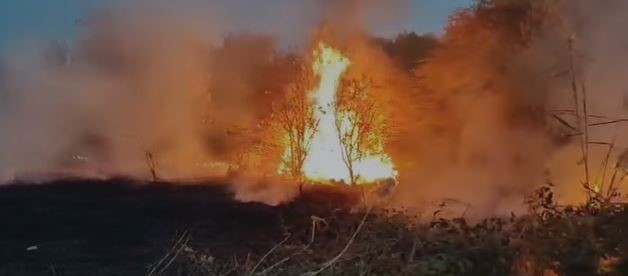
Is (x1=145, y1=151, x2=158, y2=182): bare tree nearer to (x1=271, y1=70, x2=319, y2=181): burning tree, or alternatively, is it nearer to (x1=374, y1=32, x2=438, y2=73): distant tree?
(x1=271, y1=70, x2=319, y2=181): burning tree

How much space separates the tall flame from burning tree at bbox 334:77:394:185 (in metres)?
0.26

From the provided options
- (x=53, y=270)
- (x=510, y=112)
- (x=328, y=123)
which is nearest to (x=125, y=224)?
(x=53, y=270)

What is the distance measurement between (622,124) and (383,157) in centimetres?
1229

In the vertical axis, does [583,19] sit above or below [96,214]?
above

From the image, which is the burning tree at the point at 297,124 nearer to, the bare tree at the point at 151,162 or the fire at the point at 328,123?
the fire at the point at 328,123

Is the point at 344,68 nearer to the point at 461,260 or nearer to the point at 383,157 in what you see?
the point at 383,157

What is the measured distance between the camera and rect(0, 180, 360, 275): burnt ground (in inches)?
587

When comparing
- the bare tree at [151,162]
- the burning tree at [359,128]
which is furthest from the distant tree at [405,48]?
the bare tree at [151,162]

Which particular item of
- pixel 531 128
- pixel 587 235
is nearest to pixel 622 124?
pixel 531 128

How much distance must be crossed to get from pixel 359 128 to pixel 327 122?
346 centimetres

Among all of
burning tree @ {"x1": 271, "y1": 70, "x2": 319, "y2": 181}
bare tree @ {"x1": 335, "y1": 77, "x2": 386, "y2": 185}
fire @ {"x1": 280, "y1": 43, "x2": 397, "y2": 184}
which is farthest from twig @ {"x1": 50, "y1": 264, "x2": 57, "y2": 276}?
burning tree @ {"x1": 271, "y1": 70, "x2": 319, "y2": 181}

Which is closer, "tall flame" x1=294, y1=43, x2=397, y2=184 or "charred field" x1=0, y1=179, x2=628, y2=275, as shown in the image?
"charred field" x1=0, y1=179, x2=628, y2=275

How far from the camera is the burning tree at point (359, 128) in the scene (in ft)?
83.7

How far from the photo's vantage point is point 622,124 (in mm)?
11883
